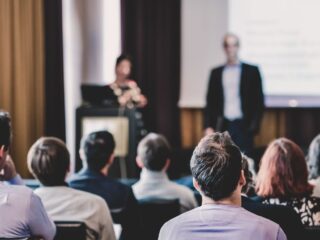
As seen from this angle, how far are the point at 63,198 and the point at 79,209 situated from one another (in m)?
0.08

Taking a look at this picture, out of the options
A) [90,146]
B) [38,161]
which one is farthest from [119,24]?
[38,161]

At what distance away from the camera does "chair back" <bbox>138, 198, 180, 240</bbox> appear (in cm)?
267

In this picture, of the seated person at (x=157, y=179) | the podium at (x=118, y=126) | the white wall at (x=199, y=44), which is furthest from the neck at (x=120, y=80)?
the seated person at (x=157, y=179)

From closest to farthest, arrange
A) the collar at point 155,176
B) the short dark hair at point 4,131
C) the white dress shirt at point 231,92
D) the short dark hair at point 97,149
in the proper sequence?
the short dark hair at point 4,131
the short dark hair at point 97,149
the collar at point 155,176
the white dress shirt at point 231,92

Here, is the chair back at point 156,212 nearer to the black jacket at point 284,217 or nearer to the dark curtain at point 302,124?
the black jacket at point 284,217

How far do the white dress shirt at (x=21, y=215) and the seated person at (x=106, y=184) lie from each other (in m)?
0.64

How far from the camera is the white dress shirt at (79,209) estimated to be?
2.48 metres

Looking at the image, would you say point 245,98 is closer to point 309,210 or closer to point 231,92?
point 231,92

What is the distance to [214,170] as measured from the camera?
1.67 metres

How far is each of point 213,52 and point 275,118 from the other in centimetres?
96

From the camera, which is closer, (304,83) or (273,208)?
(273,208)

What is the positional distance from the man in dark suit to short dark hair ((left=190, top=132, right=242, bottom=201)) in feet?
11.8

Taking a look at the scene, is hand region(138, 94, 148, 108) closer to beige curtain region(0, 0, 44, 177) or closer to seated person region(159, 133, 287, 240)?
beige curtain region(0, 0, 44, 177)

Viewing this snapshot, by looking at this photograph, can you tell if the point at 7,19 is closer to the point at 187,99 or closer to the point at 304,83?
the point at 187,99
